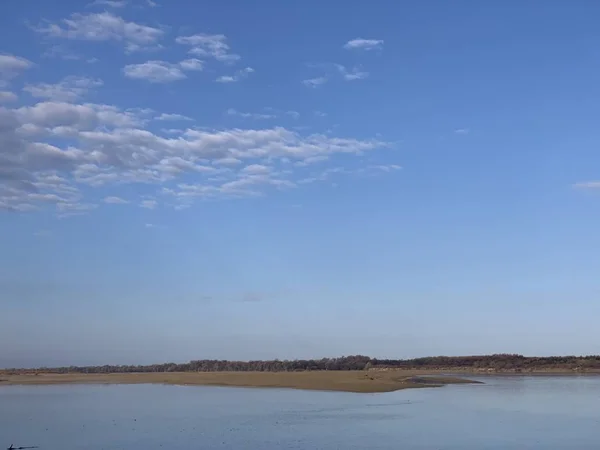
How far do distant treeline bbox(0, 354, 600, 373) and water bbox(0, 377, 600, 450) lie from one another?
66586mm

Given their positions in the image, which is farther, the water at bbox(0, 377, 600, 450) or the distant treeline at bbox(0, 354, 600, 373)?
the distant treeline at bbox(0, 354, 600, 373)

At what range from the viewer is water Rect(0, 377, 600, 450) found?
24.2 m

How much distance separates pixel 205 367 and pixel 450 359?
48880mm

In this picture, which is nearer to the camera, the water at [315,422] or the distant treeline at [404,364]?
the water at [315,422]

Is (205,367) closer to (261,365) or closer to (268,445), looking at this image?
(261,365)

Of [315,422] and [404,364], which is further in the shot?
[404,364]

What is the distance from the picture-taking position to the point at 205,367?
14025cm

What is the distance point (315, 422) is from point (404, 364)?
363ft

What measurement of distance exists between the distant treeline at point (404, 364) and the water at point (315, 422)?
66586 millimetres

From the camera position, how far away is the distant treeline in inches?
4291

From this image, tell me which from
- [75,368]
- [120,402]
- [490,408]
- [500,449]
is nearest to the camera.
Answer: [500,449]

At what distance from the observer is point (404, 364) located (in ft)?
450

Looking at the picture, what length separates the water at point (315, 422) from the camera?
24219mm

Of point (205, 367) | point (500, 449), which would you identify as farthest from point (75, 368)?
point (500, 449)
